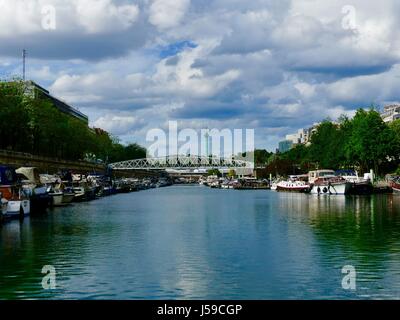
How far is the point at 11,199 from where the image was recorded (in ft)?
220

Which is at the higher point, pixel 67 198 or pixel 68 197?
pixel 68 197

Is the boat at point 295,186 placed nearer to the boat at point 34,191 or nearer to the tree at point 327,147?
the tree at point 327,147

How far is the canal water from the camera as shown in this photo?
101 ft

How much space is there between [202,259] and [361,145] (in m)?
115

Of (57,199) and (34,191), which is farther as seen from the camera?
(57,199)

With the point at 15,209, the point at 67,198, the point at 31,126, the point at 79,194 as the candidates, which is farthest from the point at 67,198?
the point at 15,209

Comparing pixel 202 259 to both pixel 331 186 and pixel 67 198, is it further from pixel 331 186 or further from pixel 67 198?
pixel 331 186

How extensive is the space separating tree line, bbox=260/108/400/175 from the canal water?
280 feet

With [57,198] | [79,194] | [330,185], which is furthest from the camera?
[330,185]

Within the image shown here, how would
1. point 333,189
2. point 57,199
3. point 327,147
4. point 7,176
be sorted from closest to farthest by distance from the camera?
point 7,176
point 57,199
point 333,189
point 327,147

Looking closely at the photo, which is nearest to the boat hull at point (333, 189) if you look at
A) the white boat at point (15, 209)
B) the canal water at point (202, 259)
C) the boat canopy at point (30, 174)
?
the boat canopy at point (30, 174)

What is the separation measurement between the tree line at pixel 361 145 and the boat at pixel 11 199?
93.9 metres

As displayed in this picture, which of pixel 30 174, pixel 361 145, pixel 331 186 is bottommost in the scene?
pixel 331 186
